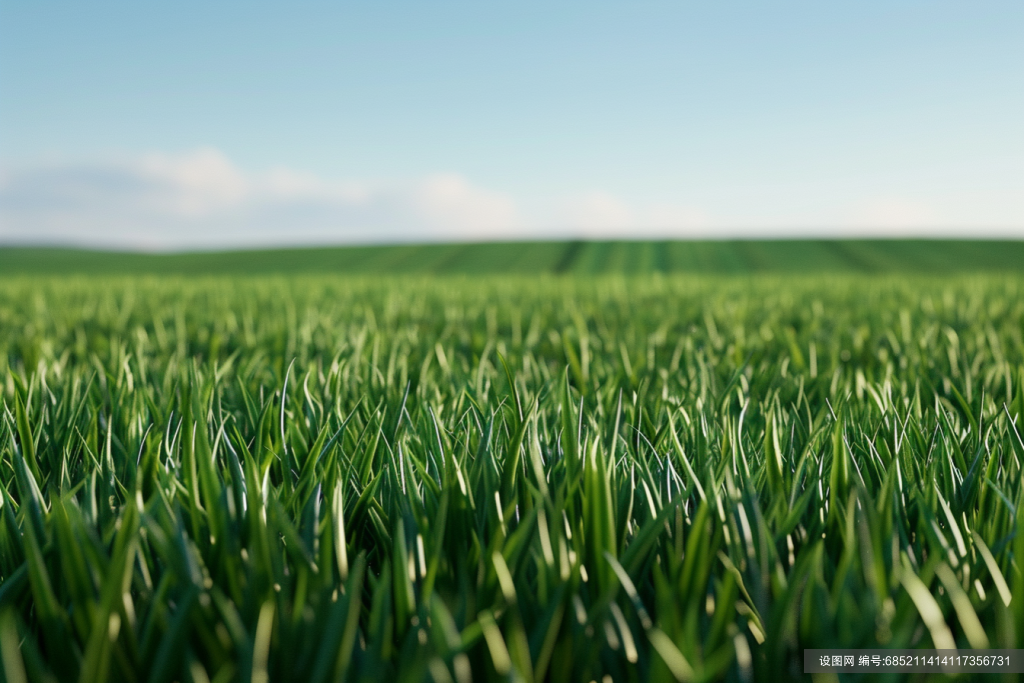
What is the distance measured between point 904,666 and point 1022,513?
25cm

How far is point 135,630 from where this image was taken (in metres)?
0.50

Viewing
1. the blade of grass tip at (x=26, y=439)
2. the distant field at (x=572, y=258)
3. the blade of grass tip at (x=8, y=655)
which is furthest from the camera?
the distant field at (x=572, y=258)

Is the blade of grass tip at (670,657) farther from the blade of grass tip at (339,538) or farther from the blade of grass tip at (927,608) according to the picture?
the blade of grass tip at (339,538)

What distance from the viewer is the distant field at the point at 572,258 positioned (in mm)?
21734

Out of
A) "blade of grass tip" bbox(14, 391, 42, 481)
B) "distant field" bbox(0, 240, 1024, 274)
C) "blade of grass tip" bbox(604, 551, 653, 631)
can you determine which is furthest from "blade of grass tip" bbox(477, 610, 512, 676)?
"distant field" bbox(0, 240, 1024, 274)

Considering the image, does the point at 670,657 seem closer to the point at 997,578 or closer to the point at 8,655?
the point at 997,578

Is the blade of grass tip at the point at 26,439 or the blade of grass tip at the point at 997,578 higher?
the blade of grass tip at the point at 26,439

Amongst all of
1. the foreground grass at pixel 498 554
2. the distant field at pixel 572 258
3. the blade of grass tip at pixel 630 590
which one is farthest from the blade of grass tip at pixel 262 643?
the distant field at pixel 572 258

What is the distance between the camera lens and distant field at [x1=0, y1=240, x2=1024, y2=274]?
71.3ft

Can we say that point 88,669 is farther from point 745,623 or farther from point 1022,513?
point 1022,513

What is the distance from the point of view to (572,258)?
24.7m

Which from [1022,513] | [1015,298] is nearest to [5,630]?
[1022,513]

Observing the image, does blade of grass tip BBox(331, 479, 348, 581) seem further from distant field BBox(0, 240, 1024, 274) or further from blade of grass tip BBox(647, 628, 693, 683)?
distant field BBox(0, 240, 1024, 274)

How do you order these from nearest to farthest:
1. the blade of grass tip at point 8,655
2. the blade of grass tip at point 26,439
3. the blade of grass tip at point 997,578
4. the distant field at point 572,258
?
1. the blade of grass tip at point 8,655
2. the blade of grass tip at point 997,578
3. the blade of grass tip at point 26,439
4. the distant field at point 572,258
